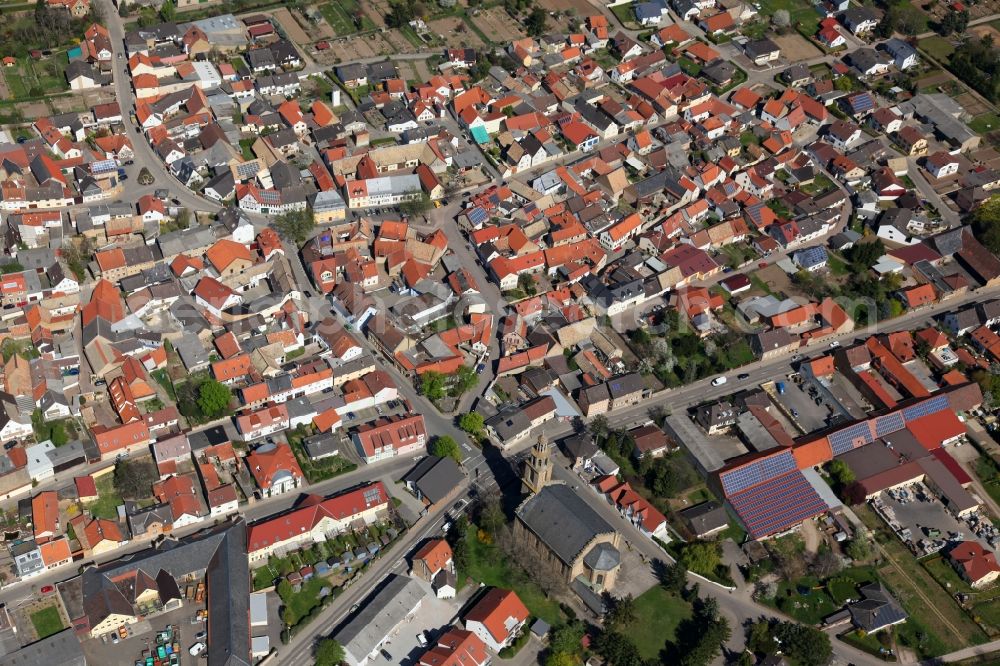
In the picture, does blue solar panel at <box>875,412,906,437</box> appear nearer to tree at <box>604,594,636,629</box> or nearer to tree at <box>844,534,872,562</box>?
tree at <box>844,534,872,562</box>

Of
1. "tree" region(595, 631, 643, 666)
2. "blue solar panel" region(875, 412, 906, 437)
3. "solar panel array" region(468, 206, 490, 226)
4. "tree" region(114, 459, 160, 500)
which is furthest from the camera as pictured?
"solar panel array" region(468, 206, 490, 226)

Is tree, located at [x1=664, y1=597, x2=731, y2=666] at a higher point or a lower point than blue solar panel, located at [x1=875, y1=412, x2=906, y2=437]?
lower

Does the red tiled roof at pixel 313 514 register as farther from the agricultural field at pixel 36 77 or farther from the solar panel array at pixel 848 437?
the agricultural field at pixel 36 77

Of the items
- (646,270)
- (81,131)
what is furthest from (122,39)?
(646,270)

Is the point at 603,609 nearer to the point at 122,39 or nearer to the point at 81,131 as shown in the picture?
the point at 81,131

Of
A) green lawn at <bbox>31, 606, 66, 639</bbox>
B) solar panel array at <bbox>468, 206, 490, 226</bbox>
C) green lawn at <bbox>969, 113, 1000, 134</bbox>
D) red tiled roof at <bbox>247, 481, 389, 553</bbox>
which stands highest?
green lawn at <bbox>969, 113, 1000, 134</bbox>

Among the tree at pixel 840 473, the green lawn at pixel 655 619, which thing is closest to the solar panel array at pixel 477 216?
the tree at pixel 840 473

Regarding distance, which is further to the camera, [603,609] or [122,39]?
[122,39]

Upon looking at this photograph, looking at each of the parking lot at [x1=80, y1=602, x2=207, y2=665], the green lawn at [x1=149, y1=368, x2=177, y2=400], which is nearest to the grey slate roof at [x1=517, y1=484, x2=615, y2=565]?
the parking lot at [x1=80, y1=602, x2=207, y2=665]
